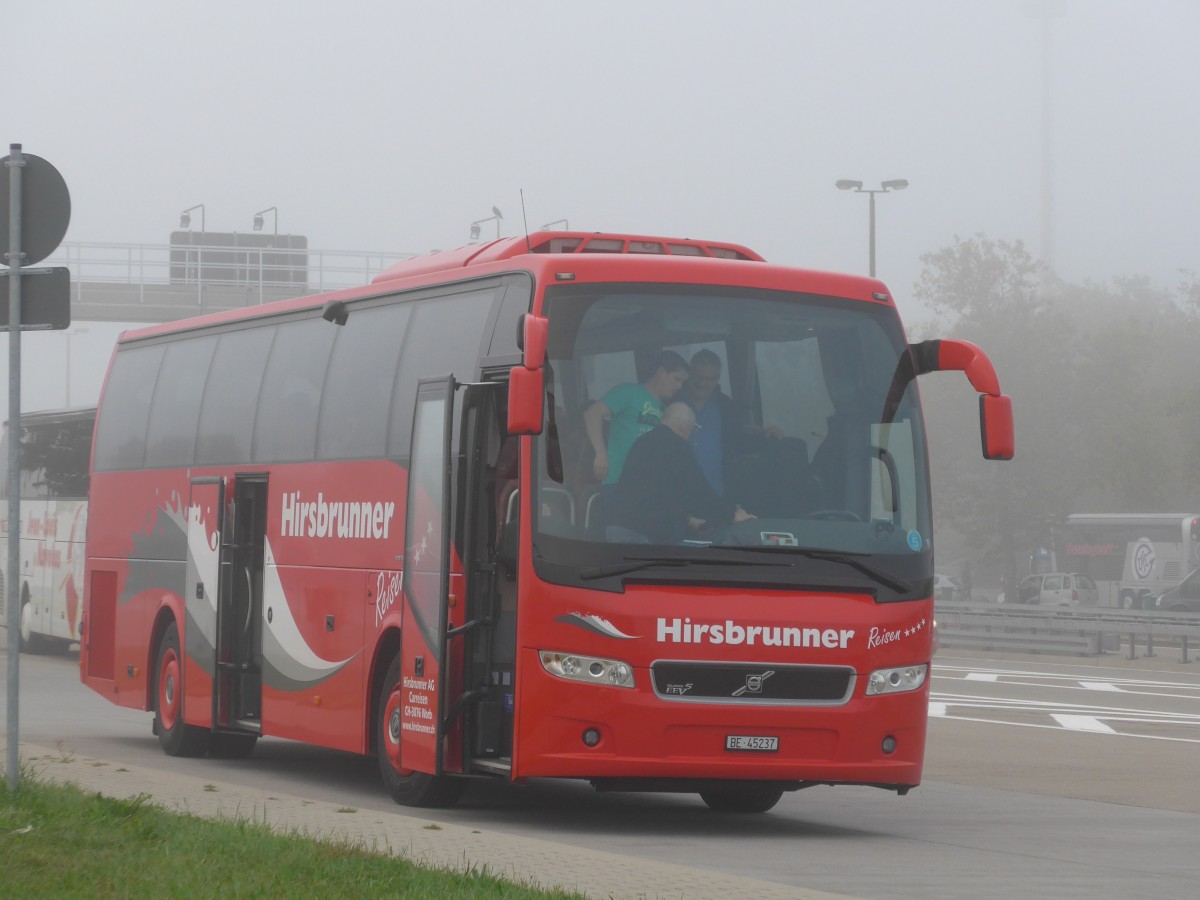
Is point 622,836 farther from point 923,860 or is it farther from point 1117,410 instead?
Result: point 1117,410

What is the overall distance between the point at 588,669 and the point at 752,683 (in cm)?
90

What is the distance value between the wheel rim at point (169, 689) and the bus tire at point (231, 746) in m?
0.41

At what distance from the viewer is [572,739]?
1081 cm

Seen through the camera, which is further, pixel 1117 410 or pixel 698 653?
pixel 1117 410

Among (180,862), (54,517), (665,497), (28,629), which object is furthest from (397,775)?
(28,629)

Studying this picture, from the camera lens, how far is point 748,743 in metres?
11.0

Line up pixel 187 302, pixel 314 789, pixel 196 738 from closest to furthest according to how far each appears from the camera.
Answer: pixel 314 789, pixel 196 738, pixel 187 302

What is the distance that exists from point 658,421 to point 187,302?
39517 mm

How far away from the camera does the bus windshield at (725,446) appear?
10984mm

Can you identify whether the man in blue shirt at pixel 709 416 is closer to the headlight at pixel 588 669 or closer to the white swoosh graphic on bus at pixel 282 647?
the headlight at pixel 588 669

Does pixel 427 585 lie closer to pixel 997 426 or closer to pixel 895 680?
pixel 895 680

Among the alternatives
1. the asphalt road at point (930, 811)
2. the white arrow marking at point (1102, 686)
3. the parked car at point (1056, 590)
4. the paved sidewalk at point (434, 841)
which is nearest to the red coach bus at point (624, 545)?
the asphalt road at point (930, 811)

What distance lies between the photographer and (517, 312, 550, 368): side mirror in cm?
1063

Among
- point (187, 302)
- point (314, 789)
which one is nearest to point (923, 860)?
point (314, 789)
